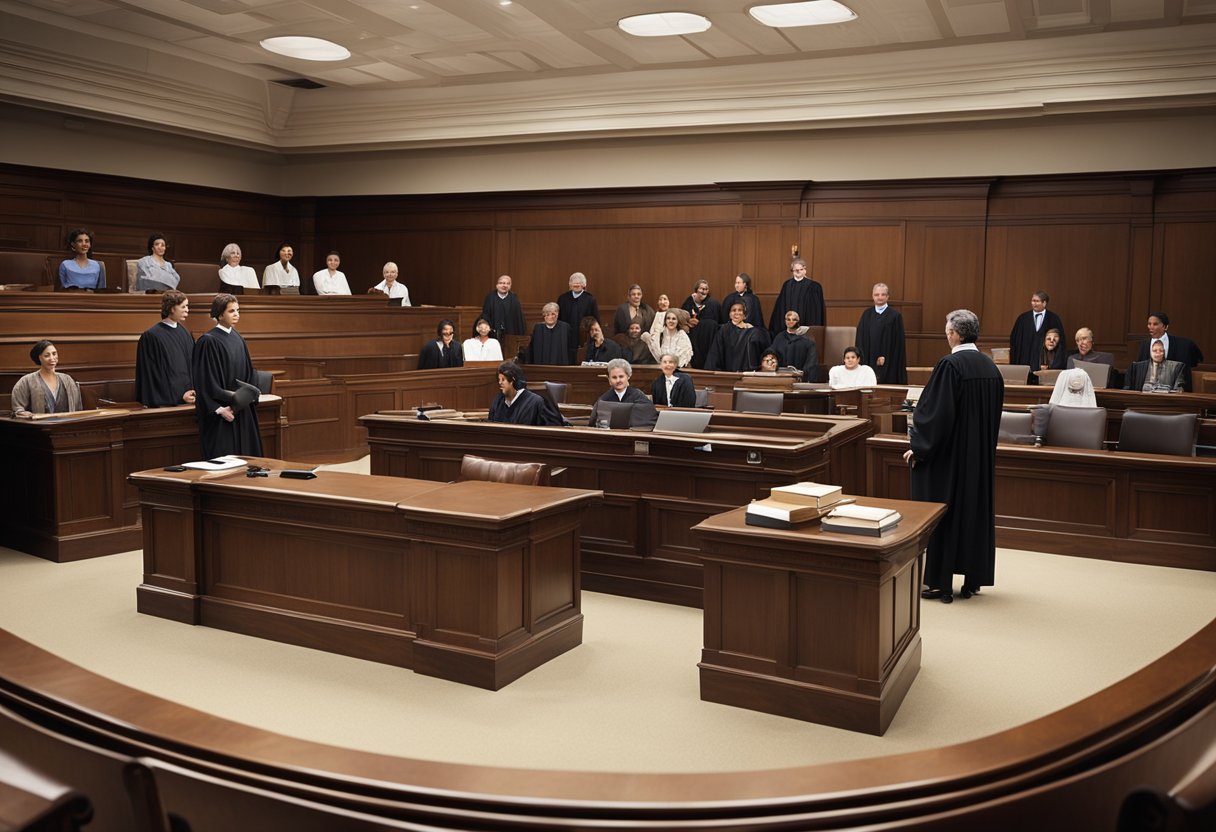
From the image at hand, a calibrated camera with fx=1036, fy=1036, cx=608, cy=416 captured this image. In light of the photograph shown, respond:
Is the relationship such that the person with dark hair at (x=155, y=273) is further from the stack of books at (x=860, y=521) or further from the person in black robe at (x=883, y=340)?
the stack of books at (x=860, y=521)

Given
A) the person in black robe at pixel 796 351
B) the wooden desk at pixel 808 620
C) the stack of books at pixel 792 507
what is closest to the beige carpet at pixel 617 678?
the wooden desk at pixel 808 620

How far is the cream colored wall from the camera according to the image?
511 inches

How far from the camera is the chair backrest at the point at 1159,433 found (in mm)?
7648

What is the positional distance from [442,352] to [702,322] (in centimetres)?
346

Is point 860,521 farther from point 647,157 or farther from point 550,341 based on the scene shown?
point 647,157

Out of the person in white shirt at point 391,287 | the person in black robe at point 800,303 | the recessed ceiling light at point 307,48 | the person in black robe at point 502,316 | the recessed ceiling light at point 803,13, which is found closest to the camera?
the recessed ceiling light at point 803,13

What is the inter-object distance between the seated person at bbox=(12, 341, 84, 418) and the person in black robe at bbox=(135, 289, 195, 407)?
1.67 feet

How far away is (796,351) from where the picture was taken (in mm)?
11961

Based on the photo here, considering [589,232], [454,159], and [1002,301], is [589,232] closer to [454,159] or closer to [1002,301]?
[454,159]

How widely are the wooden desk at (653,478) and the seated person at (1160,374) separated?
4.86 m

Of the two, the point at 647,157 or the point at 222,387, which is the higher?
the point at 647,157

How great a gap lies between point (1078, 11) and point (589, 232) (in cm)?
758

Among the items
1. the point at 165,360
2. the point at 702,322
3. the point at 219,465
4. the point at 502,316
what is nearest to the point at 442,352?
the point at 502,316

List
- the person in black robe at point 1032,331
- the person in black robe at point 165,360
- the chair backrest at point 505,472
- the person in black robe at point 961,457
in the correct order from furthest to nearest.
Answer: the person in black robe at point 1032,331 → the person in black robe at point 165,360 → the person in black robe at point 961,457 → the chair backrest at point 505,472
